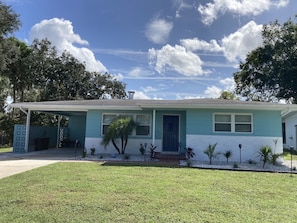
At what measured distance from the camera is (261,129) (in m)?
11.3

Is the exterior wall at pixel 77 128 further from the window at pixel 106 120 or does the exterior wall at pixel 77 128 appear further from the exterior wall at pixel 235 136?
the exterior wall at pixel 235 136

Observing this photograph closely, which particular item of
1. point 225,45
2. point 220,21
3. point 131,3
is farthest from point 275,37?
point 131,3

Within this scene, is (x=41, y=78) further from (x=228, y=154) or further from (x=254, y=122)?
(x=254, y=122)

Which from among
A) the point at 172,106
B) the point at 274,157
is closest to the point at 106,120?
the point at 172,106

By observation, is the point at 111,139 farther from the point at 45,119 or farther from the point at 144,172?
the point at 45,119

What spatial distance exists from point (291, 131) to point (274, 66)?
324 inches

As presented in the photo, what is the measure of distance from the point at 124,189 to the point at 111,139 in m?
6.89

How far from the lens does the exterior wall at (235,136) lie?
36.9ft

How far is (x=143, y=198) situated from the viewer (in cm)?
489

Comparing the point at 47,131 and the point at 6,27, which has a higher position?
the point at 6,27

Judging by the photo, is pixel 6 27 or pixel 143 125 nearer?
pixel 143 125

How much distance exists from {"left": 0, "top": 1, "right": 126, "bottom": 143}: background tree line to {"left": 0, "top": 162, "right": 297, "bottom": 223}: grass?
15833 millimetres

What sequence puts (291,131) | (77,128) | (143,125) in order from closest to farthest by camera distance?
(143,125), (77,128), (291,131)

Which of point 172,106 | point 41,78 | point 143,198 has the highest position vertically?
point 41,78
